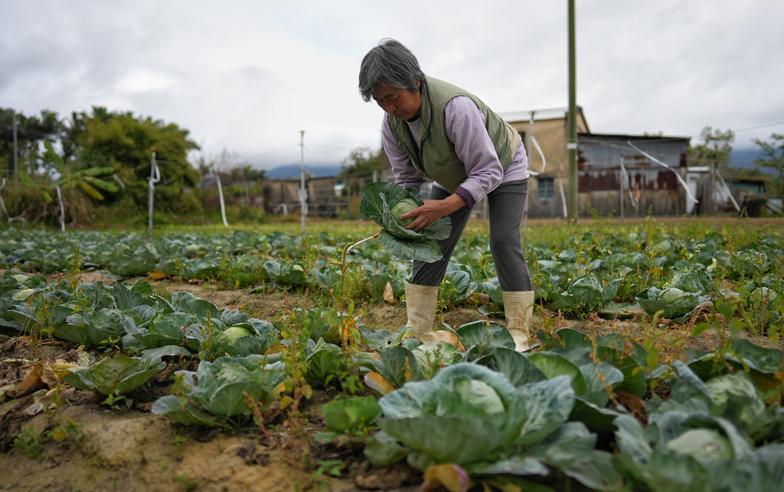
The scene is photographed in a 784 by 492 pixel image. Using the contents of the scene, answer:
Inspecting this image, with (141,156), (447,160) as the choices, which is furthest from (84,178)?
(447,160)

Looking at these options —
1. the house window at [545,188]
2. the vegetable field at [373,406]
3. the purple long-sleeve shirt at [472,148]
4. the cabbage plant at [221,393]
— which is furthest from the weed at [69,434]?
the house window at [545,188]

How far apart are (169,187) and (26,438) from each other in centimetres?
2215

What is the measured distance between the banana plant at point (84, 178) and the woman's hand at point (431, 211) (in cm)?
1907

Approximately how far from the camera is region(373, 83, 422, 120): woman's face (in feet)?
8.07

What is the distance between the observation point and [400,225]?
101 inches

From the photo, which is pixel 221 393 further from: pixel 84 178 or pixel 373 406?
pixel 84 178

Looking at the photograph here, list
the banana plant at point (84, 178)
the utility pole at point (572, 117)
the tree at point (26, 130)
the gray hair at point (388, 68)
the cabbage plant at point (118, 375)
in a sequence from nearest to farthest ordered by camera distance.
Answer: the cabbage plant at point (118, 375)
the gray hair at point (388, 68)
the utility pole at point (572, 117)
the banana plant at point (84, 178)
the tree at point (26, 130)

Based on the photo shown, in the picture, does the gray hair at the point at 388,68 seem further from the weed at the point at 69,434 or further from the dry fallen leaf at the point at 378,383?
the weed at the point at 69,434

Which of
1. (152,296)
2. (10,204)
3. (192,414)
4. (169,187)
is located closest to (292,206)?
(169,187)

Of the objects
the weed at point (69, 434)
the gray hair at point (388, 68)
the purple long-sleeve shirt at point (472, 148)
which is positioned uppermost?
the gray hair at point (388, 68)

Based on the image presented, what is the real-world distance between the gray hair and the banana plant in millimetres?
19006

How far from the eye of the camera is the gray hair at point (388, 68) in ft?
7.84

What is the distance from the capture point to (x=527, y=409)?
1.52 metres

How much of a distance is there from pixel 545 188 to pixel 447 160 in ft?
66.6
